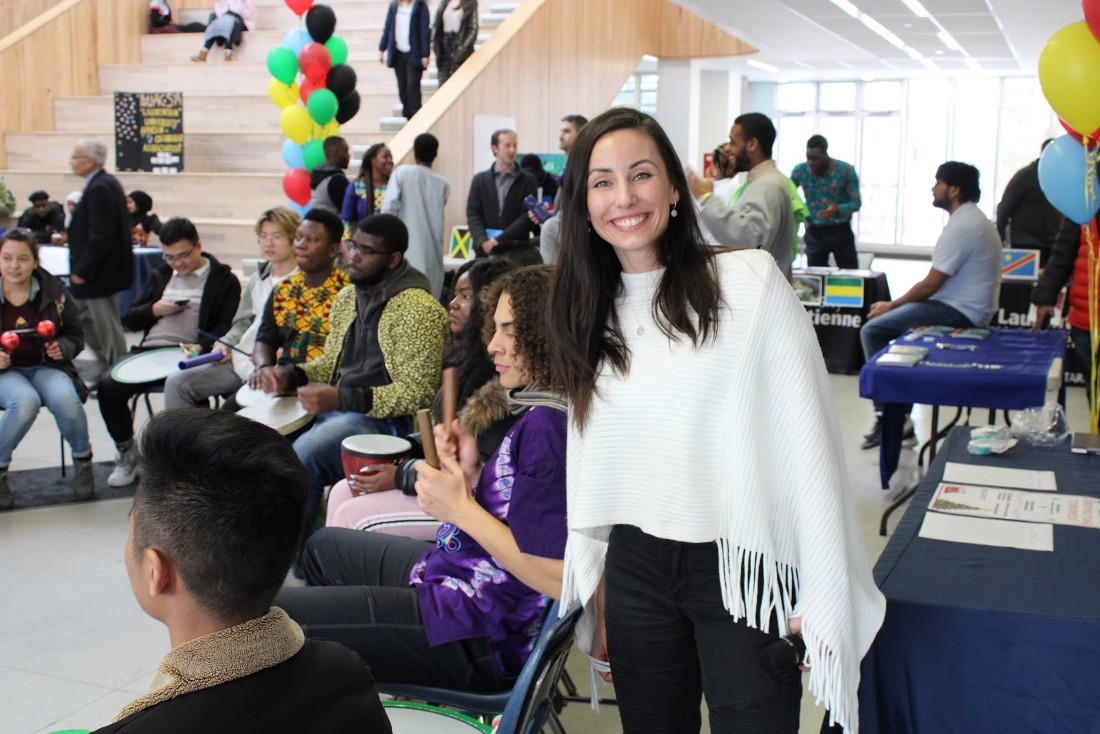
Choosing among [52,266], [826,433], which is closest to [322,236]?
[826,433]

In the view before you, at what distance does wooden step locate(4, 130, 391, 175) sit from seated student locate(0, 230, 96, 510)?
562 cm

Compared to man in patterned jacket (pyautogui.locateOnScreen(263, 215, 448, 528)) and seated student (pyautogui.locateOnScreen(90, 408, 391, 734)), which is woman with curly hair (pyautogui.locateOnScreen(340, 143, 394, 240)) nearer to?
man in patterned jacket (pyautogui.locateOnScreen(263, 215, 448, 528))

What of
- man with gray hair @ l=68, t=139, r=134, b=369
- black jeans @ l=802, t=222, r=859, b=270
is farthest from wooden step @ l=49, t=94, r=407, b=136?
black jeans @ l=802, t=222, r=859, b=270

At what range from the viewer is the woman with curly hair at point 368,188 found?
724 cm

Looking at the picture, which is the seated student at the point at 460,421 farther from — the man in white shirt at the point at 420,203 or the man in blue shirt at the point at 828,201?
the man in blue shirt at the point at 828,201

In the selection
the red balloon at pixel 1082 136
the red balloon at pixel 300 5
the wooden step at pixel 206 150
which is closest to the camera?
the red balloon at pixel 1082 136

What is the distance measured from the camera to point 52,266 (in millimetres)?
8461

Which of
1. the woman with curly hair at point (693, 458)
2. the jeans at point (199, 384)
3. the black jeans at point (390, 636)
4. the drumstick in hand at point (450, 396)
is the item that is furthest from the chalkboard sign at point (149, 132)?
the woman with curly hair at point (693, 458)

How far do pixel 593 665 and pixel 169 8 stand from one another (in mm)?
12980

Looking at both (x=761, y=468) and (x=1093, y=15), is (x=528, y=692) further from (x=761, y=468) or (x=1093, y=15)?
(x=1093, y=15)

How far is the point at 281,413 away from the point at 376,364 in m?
0.38

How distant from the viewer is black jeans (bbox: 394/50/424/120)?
973cm

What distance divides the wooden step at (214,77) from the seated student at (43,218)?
102 inches

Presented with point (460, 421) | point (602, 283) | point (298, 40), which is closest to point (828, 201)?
point (298, 40)
